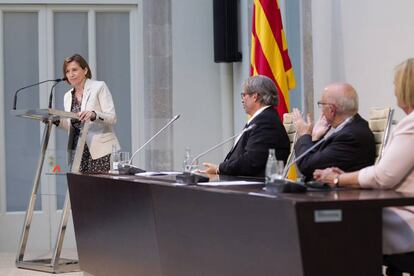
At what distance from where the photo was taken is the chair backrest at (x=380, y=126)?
3.76 meters

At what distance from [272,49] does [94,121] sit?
4.38 feet

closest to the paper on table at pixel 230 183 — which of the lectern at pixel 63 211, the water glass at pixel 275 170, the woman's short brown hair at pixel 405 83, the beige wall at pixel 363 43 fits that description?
the water glass at pixel 275 170

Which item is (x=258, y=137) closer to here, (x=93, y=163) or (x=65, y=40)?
(x=93, y=163)

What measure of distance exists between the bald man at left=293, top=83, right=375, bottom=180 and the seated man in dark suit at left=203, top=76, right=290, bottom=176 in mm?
442

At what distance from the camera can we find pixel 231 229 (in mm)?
2936

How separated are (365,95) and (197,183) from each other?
1.72 m

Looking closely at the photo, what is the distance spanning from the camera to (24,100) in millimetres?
7770

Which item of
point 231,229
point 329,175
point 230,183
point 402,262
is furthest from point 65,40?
point 402,262

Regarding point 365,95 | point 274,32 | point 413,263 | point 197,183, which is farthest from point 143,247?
point 274,32

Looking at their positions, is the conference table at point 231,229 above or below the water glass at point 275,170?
below

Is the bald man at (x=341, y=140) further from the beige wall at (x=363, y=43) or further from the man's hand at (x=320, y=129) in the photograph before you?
the beige wall at (x=363, y=43)

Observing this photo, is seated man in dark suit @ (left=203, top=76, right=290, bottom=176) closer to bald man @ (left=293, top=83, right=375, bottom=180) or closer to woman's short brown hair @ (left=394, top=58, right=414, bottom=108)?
bald man @ (left=293, top=83, right=375, bottom=180)

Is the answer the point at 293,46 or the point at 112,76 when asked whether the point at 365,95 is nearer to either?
the point at 293,46

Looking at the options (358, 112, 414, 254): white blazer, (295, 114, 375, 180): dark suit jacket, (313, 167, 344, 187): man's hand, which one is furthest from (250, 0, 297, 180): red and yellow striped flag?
(358, 112, 414, 254): white blazer
